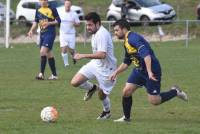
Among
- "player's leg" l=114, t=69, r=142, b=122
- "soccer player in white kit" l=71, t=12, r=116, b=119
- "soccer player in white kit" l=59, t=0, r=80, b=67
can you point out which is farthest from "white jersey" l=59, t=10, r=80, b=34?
"player's leg" l=114, t=69, r=142, b=122

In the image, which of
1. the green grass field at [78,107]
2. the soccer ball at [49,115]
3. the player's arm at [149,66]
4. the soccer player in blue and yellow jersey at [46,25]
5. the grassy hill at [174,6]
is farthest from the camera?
the grassy hill at [174,6]

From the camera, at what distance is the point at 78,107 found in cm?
1284

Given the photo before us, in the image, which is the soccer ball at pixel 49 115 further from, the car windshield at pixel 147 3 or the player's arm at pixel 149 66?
the car windshield at pixel 147 3

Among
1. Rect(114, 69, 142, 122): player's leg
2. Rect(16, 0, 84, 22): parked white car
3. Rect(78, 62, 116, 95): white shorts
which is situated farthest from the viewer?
Rect(16, 0, 84, 22): parked white car

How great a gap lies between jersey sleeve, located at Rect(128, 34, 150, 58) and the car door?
1112 inches

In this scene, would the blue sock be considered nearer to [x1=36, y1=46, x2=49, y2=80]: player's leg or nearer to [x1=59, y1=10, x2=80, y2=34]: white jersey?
[x1=36, y1=46, x2=49, y2=80]: player's leg

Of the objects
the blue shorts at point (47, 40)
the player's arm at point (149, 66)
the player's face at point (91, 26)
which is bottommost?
the blue shorts at point (47, 40)

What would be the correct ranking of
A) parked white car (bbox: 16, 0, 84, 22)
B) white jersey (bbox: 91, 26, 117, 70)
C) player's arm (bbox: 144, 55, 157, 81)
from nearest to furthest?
player's arm (bbox: 144, 55, 157, 81), white jersey (bbox: 91, 26, 117, 70), parked white car (bbox: 16, 0, 84, 22)

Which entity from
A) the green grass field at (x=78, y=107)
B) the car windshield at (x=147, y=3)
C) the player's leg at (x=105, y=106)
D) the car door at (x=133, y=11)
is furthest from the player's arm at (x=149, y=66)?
the car windshield at (x=147, y=3)

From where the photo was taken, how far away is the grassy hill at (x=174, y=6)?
4288 centimetres

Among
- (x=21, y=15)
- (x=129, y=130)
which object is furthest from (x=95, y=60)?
(x=21, y=15)

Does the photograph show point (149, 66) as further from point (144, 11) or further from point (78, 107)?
point (144, 11)

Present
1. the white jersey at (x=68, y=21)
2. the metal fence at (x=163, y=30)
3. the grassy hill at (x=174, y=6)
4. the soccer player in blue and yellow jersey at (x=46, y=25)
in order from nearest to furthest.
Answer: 1. the soccer player in blue and yellow jersey at (x=46, y=25)
2. the white jersey at (x=68, y=21)
3. the metal fence at (x=163, y=30)
4. the grassy hill at (x=174, y=6)

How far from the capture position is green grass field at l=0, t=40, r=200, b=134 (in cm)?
1022
